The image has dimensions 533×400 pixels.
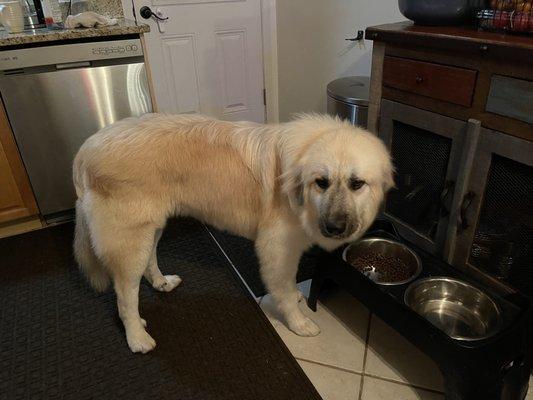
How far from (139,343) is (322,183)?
99cm

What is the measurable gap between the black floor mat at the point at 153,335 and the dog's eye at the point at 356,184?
752 millimetres

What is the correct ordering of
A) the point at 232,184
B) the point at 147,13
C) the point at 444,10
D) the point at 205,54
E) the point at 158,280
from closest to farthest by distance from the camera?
1. the point at 232,184
2. the point at 444,10
3. the point at 158,280
4. the point at 147,13
5. the point at 205,54

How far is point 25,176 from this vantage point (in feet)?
7.70

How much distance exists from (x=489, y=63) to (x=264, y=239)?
939 mm

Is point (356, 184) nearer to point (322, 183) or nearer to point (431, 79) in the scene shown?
point (322, 183)

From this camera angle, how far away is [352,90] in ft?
7.36

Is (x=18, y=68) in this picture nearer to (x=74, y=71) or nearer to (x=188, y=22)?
(x=74, y=71)

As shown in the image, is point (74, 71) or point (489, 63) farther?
point (74, 71)

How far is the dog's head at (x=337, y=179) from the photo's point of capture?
3.85ft

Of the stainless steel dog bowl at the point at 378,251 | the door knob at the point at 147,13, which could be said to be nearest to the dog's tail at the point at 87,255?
the stainless steel dog bowl at the point at 378,251

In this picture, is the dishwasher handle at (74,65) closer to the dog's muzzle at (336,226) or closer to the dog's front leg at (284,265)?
the dog's front leg at (284,265)

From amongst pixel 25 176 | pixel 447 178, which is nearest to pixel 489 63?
pixel 447 178

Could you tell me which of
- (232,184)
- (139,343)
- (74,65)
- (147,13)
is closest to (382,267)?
(232,184)

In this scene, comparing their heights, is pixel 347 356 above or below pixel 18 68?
below
